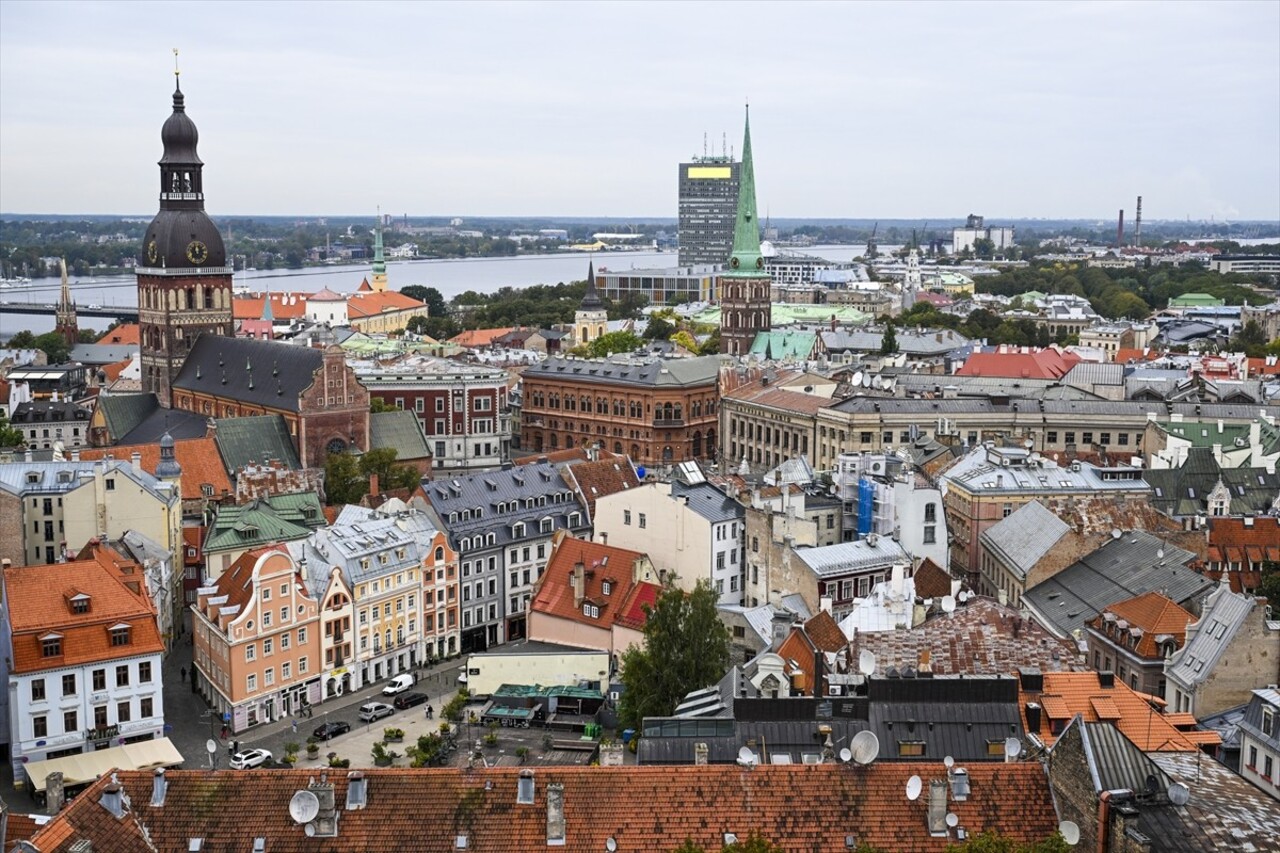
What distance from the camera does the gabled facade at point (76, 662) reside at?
48656 mm

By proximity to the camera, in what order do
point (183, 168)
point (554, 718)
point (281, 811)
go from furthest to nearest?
point (183, 168), point (554, 718), point (281, 811)

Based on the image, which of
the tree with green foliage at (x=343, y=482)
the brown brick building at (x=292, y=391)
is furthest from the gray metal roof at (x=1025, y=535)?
the brown brick building at (x=292, y=391)

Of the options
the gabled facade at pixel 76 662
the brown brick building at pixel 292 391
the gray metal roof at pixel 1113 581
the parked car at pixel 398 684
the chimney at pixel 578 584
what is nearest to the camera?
the gabled facade at pixel 76 662

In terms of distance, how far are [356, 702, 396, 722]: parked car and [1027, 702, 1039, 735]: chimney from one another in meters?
29.0

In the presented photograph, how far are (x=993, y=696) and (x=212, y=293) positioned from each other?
8506 cm

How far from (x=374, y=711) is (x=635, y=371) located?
6495 cm

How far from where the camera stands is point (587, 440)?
122m

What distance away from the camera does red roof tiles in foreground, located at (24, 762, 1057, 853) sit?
96.6ft

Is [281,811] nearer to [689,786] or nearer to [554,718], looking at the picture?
[689,786]

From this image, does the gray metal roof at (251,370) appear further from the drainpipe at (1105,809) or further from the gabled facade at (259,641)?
the drainpipe at (1105,809)

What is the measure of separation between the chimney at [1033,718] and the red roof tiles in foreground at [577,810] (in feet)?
21.0

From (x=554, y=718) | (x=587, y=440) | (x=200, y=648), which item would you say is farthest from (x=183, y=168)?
(x=554, y=718)

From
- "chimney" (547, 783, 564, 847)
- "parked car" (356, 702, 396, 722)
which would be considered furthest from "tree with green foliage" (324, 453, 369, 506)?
"chimney" (547, 783, 564, 847)

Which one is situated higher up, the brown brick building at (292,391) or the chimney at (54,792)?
the brown brick building at (292,391)
